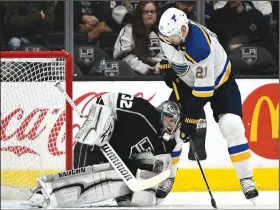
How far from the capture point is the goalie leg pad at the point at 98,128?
4906mm

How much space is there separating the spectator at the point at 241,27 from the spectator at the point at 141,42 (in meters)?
0.38

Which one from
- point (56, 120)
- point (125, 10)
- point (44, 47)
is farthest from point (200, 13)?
point (56, 120)

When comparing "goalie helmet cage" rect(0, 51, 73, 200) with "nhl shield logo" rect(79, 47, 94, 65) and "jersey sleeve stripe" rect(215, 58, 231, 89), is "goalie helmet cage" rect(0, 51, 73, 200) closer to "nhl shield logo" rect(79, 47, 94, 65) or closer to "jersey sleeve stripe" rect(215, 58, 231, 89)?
"jersey sleeve stripe" rect(215, 58, 231, 89)

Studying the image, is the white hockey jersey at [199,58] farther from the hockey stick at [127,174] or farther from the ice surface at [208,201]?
the ice surface at [208,201]

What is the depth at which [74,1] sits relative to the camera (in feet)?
20.7

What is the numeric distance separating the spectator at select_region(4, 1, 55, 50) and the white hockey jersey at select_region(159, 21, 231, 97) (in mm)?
1189

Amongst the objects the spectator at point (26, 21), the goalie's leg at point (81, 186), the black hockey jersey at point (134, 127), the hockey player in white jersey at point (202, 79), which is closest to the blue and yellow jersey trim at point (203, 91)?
the hockey player in white jersey at point (202, 79)

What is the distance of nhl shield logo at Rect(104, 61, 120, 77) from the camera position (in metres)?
6.29

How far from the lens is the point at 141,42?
633cm

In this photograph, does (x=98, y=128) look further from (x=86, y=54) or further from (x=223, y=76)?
(x=86, y=54)

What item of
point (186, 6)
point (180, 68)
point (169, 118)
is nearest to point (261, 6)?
point (186, 6)

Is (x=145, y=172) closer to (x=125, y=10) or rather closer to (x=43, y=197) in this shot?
(x=43, y=197)

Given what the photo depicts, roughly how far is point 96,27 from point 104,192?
1663mm

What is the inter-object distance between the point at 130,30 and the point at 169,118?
56.7 inches
